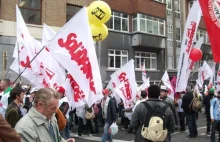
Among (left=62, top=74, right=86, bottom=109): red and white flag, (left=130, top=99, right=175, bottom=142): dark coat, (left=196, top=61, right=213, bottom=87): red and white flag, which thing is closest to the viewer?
(left=130, top=99, right=175, bottom=142): dark coat

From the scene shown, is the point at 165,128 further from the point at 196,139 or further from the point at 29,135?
the point at 196,139

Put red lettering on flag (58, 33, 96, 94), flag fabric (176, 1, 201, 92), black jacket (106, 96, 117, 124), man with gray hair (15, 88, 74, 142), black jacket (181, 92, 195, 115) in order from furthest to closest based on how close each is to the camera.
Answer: black jacket (181, 92, 195, 115), black jacket (106, 96, 117, 124), flag fabric (176, 1, 201, 92), red lettering on flag (58, 33, 96, 94), man with gray hair (15, 88, 74, 142)

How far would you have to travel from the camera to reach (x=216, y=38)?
5051 mm

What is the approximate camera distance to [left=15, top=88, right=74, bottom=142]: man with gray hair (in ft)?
8.20

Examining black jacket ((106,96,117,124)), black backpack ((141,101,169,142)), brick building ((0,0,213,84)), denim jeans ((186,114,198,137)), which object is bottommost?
denim jeans ((186,114,198,137))

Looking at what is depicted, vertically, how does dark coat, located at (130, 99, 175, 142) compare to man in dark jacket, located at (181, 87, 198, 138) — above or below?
above

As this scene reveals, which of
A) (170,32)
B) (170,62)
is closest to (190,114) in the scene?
(170,62)

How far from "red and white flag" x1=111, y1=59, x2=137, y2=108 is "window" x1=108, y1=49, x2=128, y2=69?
1152 cm

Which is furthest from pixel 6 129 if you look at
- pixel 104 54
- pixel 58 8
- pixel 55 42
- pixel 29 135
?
pixel 104 54

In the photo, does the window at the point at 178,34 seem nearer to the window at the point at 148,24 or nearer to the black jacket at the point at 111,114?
the window at the point at 148,24

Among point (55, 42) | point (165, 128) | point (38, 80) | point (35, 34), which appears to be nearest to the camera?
point (165, 128)

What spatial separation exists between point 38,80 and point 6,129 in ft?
18.5

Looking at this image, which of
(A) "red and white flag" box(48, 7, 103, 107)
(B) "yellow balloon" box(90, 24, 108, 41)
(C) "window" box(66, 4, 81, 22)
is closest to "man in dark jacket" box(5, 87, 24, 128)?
(A) "red and white flag" box(48, 7, 103, 107)

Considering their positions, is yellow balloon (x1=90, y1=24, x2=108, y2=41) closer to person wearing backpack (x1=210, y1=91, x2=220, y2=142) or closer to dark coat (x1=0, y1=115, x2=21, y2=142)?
person wearing backpack (x1=210, y1=91, x2=220, y2=142)
